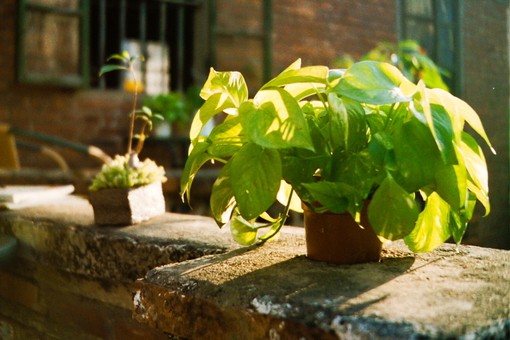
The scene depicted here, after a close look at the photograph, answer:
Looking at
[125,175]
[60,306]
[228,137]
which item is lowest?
[60,306]

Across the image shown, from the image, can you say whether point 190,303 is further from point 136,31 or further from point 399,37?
point 136,31

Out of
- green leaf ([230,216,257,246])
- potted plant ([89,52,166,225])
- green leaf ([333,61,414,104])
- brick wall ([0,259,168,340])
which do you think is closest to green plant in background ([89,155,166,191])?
potted plant ([89,52,166,225])

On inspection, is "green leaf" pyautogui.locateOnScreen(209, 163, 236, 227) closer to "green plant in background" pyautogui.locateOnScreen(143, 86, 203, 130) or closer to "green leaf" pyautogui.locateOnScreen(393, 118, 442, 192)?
"green leaf" pyautogui.locateOnScreen(393, 118, 442, 192)

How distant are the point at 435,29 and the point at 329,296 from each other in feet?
21.6

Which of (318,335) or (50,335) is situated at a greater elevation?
(318,335)

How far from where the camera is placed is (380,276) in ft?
2.40

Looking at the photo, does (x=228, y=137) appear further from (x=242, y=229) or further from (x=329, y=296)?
(x=329, y=296)

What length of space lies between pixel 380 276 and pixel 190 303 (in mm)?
248

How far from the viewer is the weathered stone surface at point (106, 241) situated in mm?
1022

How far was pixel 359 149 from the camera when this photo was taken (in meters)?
0.75

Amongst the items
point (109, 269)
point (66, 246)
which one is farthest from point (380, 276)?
point (66, 246)

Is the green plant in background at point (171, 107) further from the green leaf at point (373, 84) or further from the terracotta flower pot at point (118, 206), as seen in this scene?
the green leaf at point (373, 84)

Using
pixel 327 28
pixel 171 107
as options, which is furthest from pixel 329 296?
pixel 327 28

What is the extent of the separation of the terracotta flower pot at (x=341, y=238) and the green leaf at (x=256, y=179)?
0.36 feet
